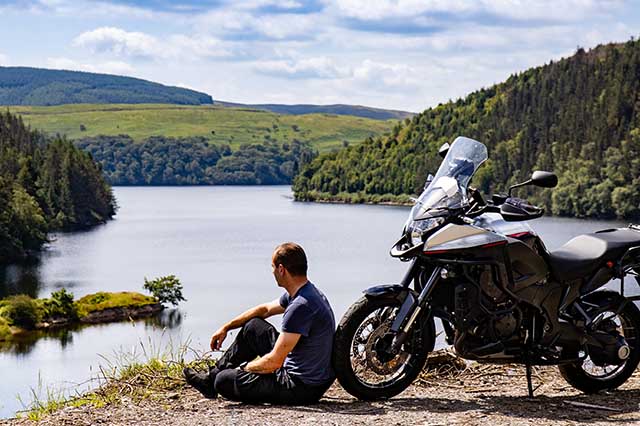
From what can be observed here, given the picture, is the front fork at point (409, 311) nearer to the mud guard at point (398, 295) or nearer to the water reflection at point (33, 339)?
the mud guard at point (398, 295)

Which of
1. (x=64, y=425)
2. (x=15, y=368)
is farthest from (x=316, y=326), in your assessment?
(x=15, y=368)

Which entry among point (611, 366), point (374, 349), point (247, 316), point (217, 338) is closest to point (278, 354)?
point (247, 316)

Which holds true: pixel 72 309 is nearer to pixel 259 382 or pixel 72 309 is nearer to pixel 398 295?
pixel 259 382

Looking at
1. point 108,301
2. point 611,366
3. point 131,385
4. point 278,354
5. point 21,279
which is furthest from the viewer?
point 21,279

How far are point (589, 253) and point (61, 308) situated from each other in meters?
51.0

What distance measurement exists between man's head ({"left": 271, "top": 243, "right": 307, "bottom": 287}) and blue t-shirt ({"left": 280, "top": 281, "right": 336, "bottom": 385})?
0.37 ft

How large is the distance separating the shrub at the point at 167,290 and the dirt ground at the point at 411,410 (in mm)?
52351

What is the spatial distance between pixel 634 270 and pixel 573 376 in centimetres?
110

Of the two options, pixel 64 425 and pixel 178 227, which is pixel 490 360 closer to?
pixel 64 425

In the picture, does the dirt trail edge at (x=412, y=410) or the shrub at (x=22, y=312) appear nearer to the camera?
the dirt trail edge at (x=412, y=410)

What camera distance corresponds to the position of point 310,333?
773 cm

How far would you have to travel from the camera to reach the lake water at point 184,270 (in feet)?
129

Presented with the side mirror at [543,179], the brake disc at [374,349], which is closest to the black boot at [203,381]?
the brake disc at [374,349]

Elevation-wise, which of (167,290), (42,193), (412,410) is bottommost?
(167,290)
